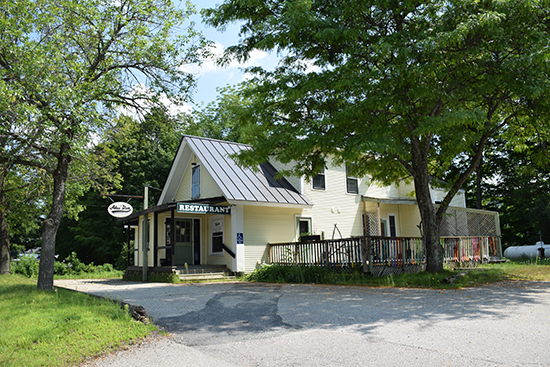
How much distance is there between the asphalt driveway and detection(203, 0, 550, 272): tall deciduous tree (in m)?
3.61

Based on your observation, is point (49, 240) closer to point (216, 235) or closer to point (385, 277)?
point (216, 235)

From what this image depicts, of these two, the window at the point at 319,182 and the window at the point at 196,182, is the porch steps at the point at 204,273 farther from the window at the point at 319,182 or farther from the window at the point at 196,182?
the window at the point at 319,182

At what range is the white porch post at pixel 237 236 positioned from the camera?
16688mm

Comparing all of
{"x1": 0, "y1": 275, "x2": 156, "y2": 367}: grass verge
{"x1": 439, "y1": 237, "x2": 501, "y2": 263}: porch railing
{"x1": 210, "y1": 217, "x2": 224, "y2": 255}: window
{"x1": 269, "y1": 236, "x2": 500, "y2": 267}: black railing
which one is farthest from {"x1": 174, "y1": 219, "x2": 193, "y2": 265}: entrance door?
{"x1": 0, "y1": 275, "x2": 156, "y2": 367}: grass verge

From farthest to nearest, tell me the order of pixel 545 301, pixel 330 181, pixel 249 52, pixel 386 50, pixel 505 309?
1. pixel 330 181
2. pixel 249 52
3. pixel 386 50
4. pixel 545 301
5. pixel 505 309

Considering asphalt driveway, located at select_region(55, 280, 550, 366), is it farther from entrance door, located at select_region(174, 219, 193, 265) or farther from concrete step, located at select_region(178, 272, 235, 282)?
entrance door, located at select_region(174, 219, 193, 265)

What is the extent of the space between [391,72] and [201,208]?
8.52 meters

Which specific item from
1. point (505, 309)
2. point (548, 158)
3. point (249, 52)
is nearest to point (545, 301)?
point (505, 309)

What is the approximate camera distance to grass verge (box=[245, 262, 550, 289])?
11422 mm

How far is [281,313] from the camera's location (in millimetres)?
7684

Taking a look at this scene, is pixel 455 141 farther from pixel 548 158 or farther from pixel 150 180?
pixel 150 180

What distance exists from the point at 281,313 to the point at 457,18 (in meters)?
7.81

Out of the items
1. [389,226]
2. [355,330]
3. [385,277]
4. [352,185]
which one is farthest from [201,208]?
[389,226]

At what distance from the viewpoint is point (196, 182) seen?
772 inches
